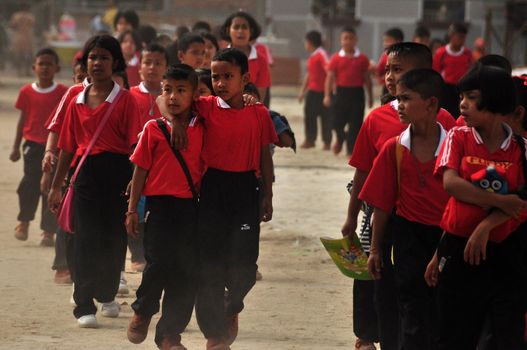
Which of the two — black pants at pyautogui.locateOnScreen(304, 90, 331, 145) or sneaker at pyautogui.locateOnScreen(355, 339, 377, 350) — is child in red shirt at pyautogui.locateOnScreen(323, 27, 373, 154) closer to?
black pants at pyautogui.locateOnScreen(304, 90, 331, 145)

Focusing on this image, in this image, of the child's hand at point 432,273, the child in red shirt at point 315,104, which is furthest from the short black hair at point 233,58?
the child in red shirt at point 315,104

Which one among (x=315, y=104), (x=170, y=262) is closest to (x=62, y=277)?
(x=170, y=262)

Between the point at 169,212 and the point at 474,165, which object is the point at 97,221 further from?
the point at 474,165

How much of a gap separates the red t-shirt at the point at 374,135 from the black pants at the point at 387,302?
367 mm

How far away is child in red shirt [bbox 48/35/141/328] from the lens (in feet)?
26.1

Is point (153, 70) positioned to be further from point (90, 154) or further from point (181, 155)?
point (181, 155)

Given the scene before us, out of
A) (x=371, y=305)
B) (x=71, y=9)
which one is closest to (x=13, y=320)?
(x=371, y=305)

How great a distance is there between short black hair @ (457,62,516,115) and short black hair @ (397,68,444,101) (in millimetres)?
533

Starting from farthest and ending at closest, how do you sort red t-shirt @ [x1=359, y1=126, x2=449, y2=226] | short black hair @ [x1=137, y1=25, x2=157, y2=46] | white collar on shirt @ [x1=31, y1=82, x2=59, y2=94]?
short black hair @ [x1=137, y1=25, x2=157, y2=46]
white collar on shirt @ [x1=31, y1=82, x2=59, y2=94]
red t-shirt @ [x1=359, y1=126, x2=449, y2=226]

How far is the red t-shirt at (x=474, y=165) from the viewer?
5.64 metres

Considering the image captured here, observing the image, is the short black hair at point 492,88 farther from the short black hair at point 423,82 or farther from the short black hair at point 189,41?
the short black hair at point 189,41

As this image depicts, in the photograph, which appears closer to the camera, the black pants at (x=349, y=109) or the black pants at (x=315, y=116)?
the black pants at (x=349, y=109)

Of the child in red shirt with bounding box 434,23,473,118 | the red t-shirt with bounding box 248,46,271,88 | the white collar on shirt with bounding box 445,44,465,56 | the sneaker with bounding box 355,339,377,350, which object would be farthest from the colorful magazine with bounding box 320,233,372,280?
the white collar on shirt with bounding box 445,44,465,56

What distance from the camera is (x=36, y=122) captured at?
36.6 ft
